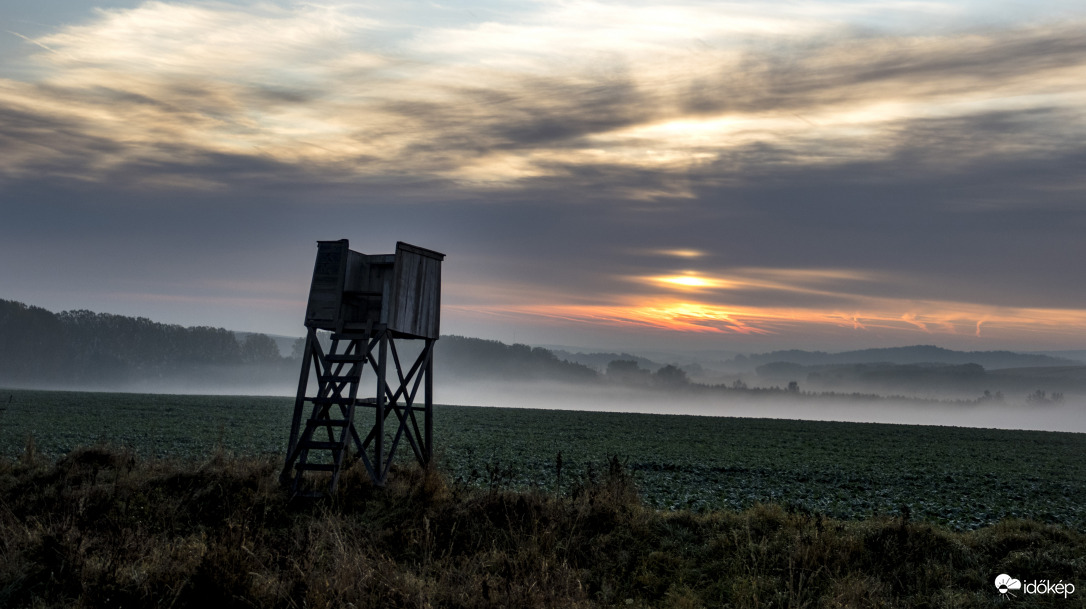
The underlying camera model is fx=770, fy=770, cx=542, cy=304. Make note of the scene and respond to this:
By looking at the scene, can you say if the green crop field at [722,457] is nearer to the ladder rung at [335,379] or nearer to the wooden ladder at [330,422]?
the wooden ladder at [330,422]

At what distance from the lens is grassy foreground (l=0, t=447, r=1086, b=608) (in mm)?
12109

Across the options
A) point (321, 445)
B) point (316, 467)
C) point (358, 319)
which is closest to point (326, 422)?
point (321, 445)

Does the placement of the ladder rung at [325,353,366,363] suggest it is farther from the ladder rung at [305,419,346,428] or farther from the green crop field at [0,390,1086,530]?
the green crop field at [0,390,1086,530]

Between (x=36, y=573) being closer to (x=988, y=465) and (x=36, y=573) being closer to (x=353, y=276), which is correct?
(x=353, y=276)

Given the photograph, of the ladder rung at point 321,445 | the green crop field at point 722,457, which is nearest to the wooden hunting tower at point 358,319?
A: the ladder rung at point 321,445

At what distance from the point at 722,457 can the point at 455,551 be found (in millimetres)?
28429

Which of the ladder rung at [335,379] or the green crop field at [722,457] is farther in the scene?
the green crop field at [722,457]

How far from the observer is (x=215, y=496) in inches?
674

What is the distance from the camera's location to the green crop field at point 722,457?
80.3 ft

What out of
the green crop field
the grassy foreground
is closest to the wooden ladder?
the grassy foreground

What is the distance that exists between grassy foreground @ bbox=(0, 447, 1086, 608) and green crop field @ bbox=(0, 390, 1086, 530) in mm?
1832

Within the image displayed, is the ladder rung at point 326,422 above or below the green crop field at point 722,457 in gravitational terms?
above

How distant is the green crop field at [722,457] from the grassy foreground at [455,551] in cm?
183

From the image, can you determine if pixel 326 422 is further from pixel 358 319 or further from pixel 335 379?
pixel 358 319
